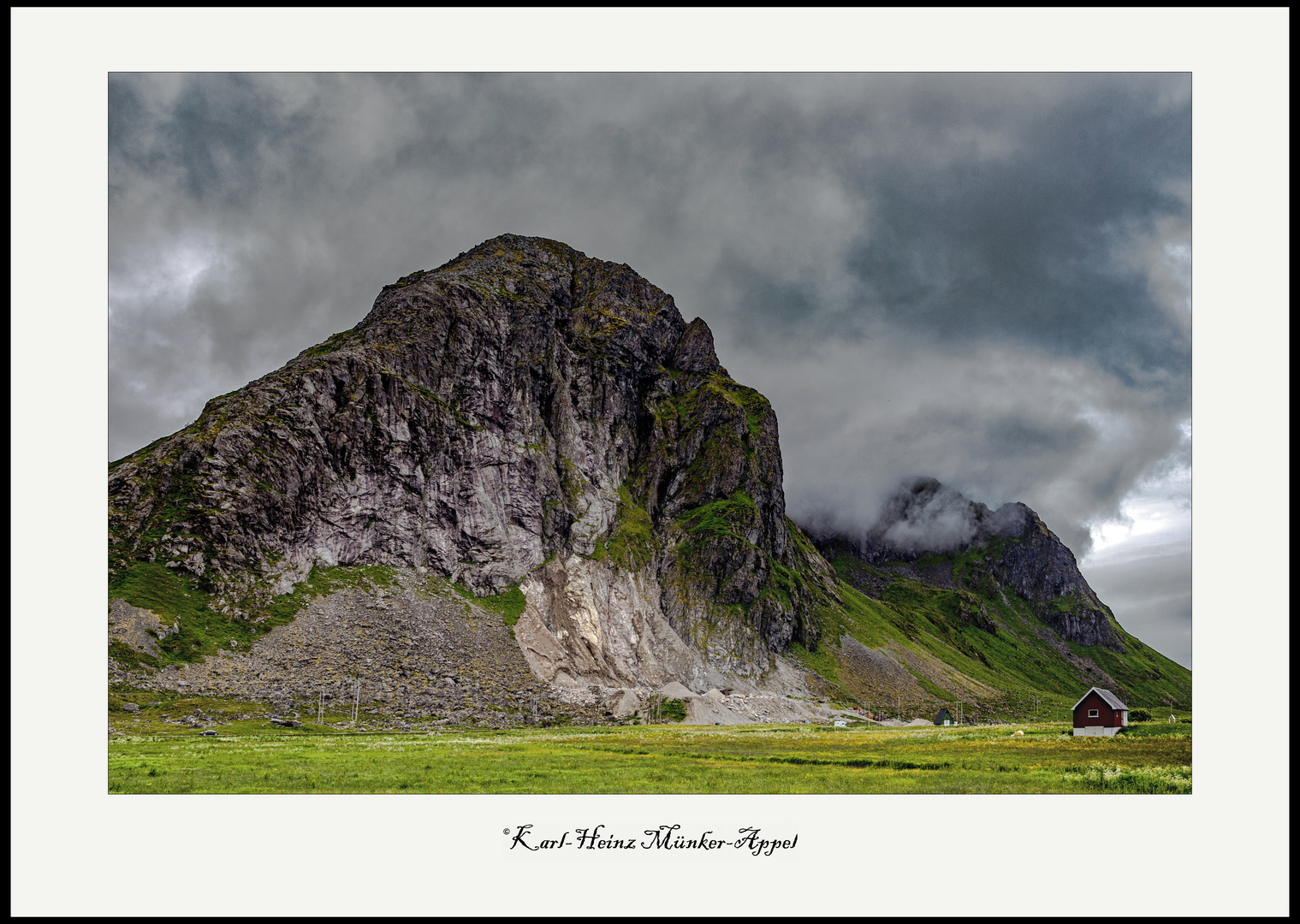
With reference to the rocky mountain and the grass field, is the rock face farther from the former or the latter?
the grass field

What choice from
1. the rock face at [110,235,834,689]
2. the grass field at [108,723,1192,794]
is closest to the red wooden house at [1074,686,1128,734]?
the grass field at [108,723,1192,794]

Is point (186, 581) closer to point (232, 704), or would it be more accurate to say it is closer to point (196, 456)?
point (196, 456)

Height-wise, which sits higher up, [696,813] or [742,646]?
[696,813]

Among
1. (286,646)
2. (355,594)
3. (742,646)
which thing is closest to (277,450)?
(355,594)

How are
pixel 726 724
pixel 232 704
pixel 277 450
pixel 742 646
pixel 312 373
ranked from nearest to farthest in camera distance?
pixel 232 704, pixel 726 724, pixel 277 450, pixel 312 373, pixel 742 646

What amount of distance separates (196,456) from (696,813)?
142642mm

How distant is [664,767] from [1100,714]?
4906 cm

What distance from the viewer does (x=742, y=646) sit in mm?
199750

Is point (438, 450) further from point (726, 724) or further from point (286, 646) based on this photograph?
point (726, 724)

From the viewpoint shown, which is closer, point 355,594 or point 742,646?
point 355,594

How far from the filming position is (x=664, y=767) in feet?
142

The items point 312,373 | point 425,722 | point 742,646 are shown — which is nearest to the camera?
point 425,722

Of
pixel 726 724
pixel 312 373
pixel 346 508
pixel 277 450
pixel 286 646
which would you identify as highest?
pixel 312 373

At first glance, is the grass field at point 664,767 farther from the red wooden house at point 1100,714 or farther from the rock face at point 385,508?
the rock face at point 385,508
